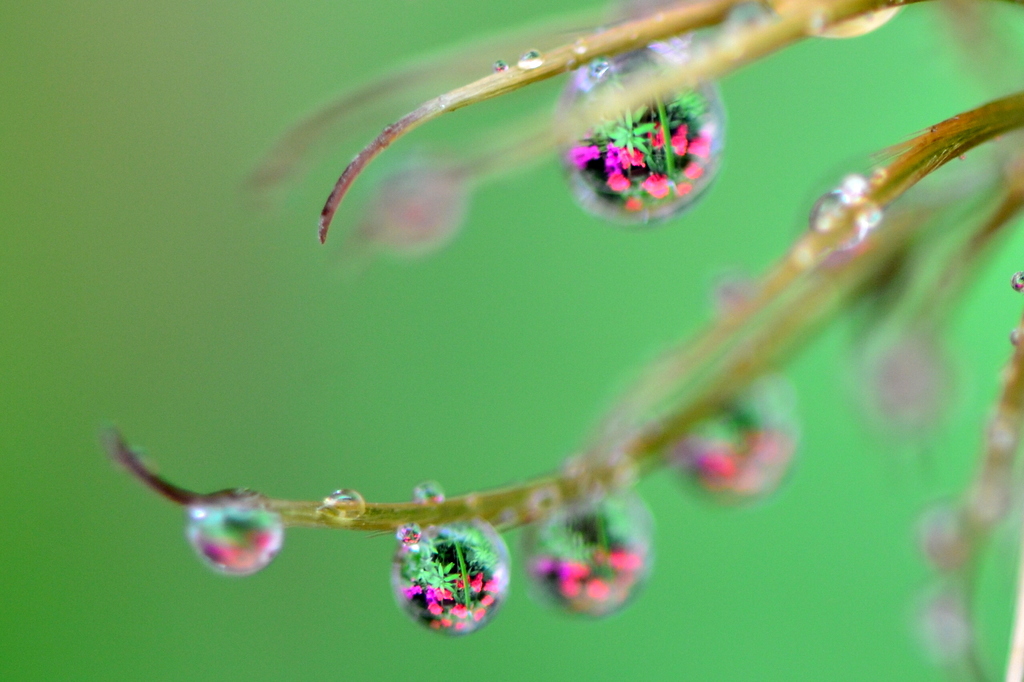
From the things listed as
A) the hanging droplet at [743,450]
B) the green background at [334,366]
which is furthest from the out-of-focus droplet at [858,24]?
the green background at [334,366]

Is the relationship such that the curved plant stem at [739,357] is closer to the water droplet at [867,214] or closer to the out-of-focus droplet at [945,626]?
the water droplet at [867,214]

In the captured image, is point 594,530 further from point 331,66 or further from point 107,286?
point 331,66

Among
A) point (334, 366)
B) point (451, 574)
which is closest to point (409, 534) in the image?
point (451, 574)

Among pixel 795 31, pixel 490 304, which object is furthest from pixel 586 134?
pixel 490 304

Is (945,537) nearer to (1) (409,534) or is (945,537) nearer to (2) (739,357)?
(2) (739,357)

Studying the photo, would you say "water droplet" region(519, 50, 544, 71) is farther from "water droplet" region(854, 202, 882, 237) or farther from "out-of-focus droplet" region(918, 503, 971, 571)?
"out-of-focus droplet" region(918, 503, 971, 571)

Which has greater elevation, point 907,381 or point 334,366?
point 334,366
